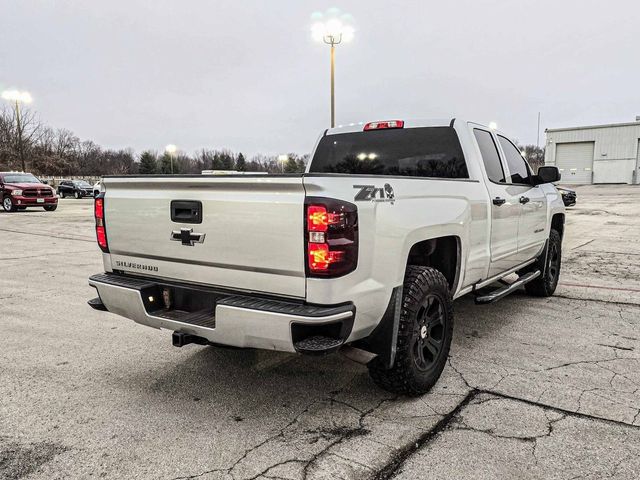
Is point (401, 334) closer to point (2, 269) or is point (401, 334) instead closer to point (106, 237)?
point (106, 237)

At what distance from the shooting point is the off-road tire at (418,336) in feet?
10.1

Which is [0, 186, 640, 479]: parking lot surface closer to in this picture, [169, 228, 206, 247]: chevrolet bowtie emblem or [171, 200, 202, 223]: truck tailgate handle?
[169, 228, 206, 247]: chevrolet bowtie emblem

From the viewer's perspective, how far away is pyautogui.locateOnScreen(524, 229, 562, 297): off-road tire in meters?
5.84

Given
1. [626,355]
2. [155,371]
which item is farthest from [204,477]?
[626,355]

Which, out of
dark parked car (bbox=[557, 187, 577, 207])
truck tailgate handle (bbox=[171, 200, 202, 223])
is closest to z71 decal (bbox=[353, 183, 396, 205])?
truck tailgate handle (bbox=[171, 200, 202, 223])

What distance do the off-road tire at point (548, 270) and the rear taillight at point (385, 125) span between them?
8.37 ft

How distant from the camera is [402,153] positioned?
14.6 feet

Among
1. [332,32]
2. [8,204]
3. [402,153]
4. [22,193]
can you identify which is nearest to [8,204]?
[8,204]

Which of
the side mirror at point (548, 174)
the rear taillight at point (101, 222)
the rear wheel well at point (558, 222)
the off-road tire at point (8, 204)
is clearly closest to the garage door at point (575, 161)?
the off-road tire at point (8, 204)

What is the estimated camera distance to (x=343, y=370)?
3.74 metres

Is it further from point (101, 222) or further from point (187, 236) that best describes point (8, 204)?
point (187, 236)

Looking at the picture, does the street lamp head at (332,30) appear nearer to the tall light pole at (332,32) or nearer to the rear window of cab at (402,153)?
the tall light pole at (332,32)

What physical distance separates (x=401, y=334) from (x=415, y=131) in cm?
210

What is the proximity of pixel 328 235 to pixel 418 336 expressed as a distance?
1.10 metres
